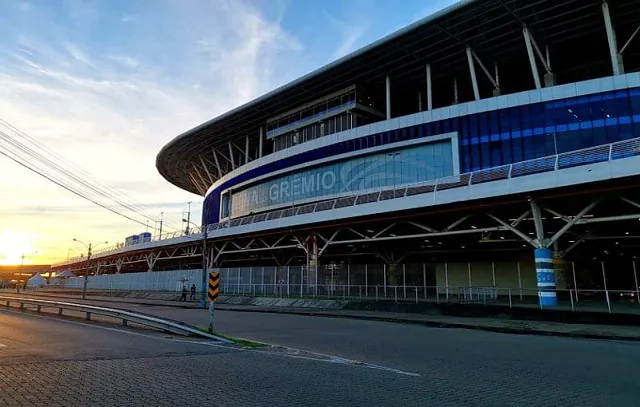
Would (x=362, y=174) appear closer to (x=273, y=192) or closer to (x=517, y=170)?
(x=273, y=192)

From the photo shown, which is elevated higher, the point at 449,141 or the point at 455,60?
the point at 455,60

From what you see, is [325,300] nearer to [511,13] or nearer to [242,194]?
[511,13]

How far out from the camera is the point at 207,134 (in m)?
73.5

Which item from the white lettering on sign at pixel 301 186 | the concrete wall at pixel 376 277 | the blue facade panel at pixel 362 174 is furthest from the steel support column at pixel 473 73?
the white lettering on sign at pixel 301 186

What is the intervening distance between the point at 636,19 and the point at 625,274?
24060 mm

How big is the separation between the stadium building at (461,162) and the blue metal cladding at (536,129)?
0.36 ft

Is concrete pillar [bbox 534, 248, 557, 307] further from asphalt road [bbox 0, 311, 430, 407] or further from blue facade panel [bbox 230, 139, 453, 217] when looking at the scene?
blue facade panel [bbox 230, 139, 453, 217]

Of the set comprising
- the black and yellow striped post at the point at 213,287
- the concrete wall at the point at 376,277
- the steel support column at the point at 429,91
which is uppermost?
the steel support column at the point at 429,91

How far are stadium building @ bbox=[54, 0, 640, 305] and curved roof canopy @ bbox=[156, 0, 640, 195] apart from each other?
19cm

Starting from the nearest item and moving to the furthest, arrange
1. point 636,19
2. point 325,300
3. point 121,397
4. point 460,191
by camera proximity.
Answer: point 121,397 < point 460,191 < point 325,300 < point 636,19

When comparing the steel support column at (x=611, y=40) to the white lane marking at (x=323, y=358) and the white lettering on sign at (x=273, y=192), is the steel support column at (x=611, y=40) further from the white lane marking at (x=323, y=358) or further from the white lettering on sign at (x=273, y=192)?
the white lane marking at (x=323, y=358)

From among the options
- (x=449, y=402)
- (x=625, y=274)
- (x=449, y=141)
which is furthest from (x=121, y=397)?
(x=625, y=274)

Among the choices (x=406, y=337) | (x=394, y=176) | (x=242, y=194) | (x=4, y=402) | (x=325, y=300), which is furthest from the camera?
(x=242, y=194)

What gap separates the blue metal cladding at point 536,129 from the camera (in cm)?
3969
